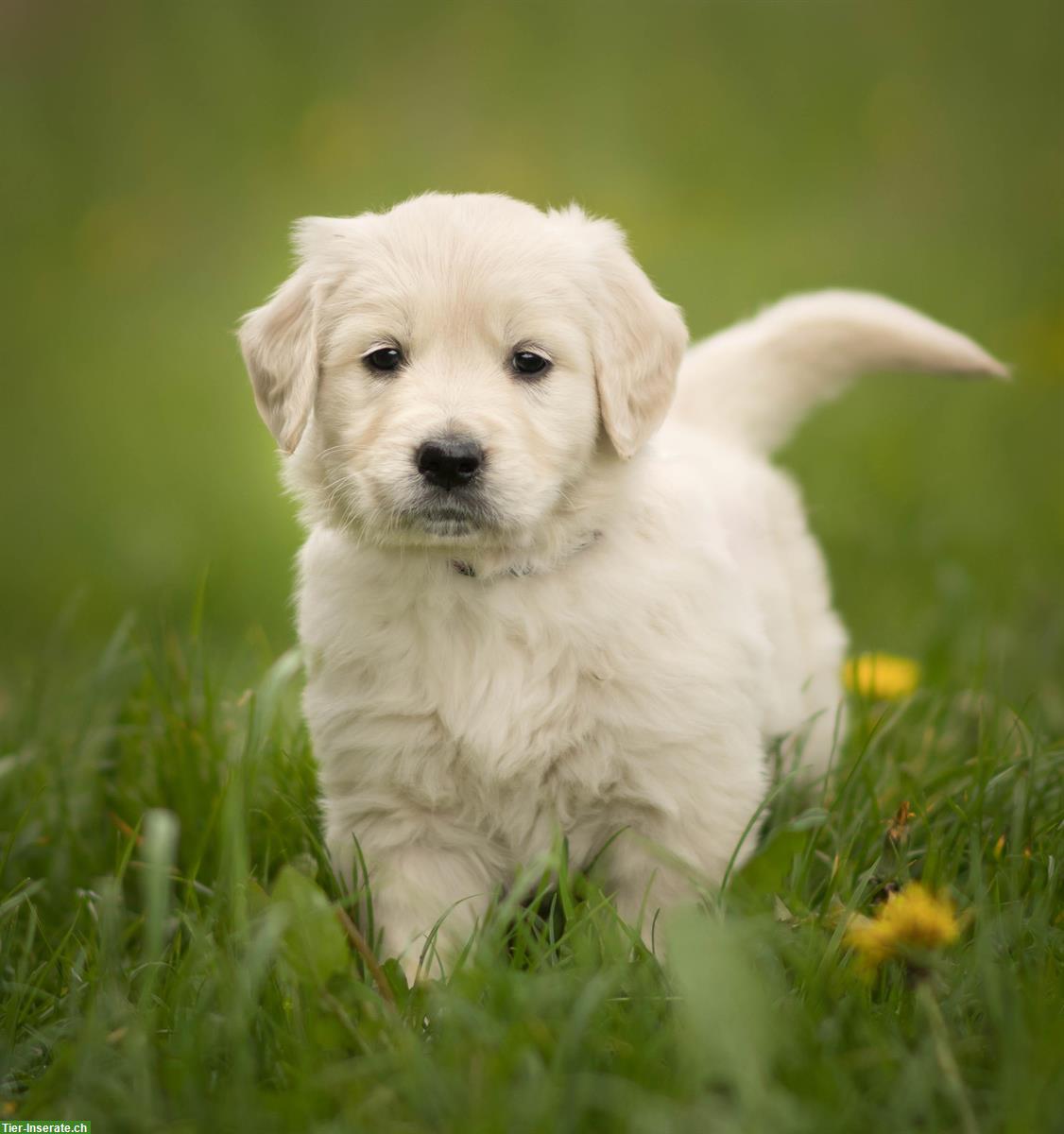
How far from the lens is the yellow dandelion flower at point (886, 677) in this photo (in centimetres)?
327

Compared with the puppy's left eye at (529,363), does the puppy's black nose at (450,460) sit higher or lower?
lower

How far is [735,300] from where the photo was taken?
21.4 feet

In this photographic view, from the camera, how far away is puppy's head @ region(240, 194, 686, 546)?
2184mm

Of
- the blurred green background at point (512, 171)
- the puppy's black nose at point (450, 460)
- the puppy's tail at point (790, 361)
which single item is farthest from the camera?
the blurred green background at point (512, 171)

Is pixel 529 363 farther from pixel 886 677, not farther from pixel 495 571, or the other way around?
pixel 886 677

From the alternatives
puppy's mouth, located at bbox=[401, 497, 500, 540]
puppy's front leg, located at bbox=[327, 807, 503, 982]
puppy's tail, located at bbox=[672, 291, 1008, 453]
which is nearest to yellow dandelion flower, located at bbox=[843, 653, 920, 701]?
puppy's tail, located at bbox=[672, 291, 1008, 453]

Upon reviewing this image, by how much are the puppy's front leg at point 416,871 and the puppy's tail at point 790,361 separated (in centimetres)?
134

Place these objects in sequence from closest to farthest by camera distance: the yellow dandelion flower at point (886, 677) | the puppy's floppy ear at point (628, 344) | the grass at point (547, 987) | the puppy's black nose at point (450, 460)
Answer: the grass at point (547, 987)
the puppy's black nose at point (450, 460)
the puppy's floppy ear at point (628, 344)
the yellow dandelion flower at point (886, 677)

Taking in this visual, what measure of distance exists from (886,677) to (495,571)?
1488 mm

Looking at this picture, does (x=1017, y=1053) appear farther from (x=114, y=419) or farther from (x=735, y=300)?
(x=114, y=419)

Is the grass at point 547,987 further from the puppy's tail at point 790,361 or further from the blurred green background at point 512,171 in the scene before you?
the blurred green background at point 512,171

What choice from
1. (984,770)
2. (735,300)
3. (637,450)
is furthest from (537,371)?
(735,300)

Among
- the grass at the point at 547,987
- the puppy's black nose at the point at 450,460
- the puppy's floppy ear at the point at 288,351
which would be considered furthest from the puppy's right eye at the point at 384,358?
the grass at the point at 547,987

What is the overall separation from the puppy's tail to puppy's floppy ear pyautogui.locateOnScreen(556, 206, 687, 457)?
68 cm
